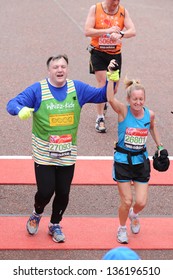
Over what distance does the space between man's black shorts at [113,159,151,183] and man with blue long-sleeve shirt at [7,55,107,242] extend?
0.47 meters

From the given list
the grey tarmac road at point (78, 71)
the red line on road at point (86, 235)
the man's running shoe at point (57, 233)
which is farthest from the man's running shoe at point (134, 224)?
the man's running shoe at point (57, 233)

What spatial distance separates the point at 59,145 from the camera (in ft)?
20.4

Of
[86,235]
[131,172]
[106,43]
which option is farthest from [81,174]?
[106,43]

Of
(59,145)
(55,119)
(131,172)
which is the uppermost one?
(55,119)

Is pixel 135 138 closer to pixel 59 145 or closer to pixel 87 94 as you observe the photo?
pixel 87 94

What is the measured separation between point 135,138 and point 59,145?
76cm

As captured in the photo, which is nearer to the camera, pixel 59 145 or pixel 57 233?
pixel 59 145

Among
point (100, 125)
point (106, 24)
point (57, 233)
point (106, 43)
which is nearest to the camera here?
point (57, 233)

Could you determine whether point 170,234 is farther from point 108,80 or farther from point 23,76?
point 23,76

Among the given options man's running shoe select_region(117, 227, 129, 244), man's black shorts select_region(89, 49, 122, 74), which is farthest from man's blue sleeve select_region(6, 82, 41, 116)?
man's black shorts select_region(89, 49, 122, 74)

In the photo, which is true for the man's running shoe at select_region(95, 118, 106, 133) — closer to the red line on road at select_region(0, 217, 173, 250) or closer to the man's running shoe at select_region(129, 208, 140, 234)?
the red line on road at select_region(0, 217, 173, 250)

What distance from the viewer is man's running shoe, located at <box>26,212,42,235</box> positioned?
6679 mm

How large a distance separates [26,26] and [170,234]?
36.1ft

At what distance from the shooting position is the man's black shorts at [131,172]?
647cm
